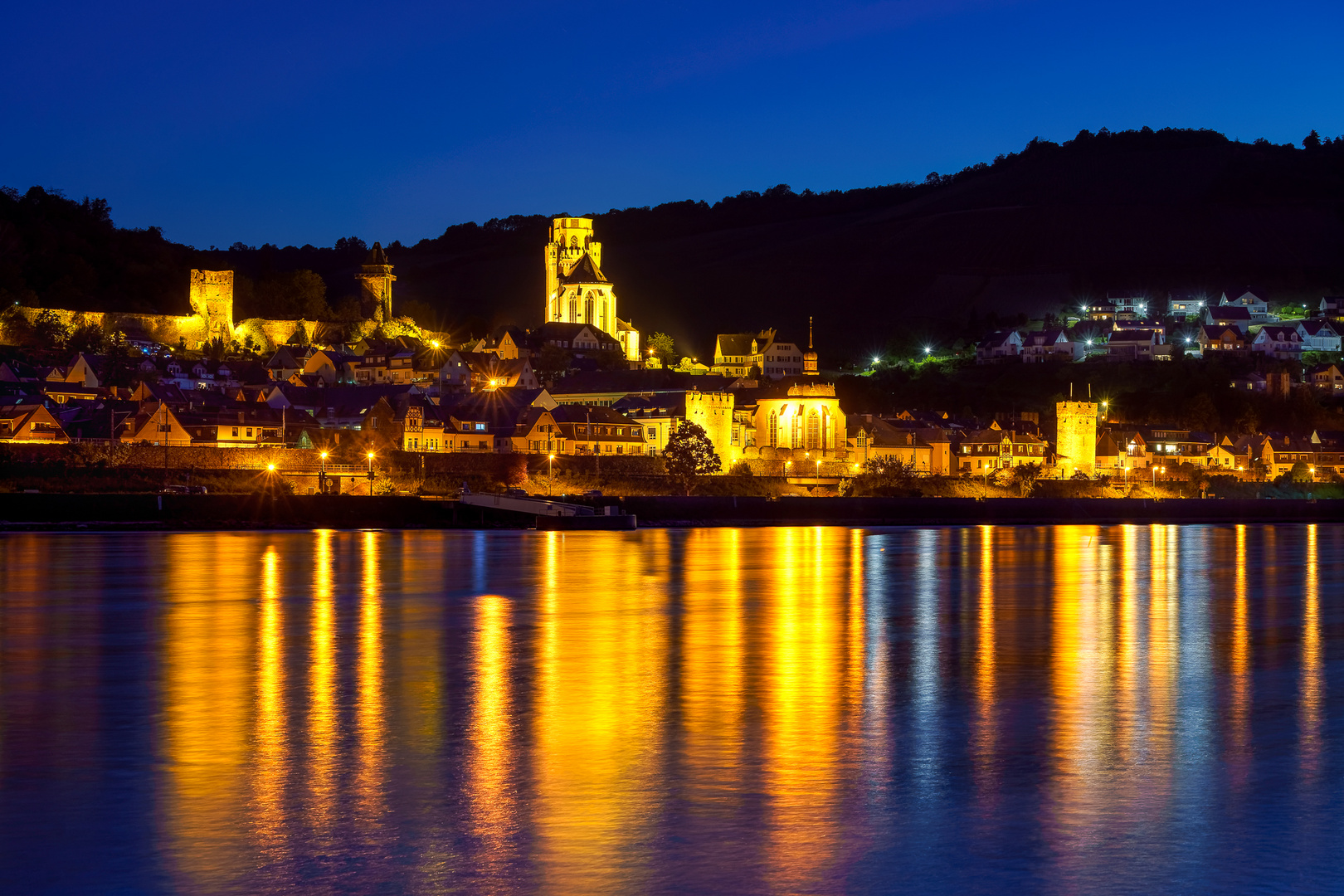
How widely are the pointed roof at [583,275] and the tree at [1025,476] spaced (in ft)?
161

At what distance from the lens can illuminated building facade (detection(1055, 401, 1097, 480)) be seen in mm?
79312

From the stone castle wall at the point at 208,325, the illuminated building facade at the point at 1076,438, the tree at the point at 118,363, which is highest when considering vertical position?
the stone castle wall at the point at 208,325

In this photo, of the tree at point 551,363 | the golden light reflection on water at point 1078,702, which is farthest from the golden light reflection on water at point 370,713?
the tree at point 551,363

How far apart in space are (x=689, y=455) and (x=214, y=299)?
43.7m

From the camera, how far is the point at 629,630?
2314cm

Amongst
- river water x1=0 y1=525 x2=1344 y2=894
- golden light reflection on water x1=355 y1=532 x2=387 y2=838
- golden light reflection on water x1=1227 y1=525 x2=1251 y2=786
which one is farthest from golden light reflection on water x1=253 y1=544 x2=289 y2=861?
golden light reflection on water x1=1227 y1=525 x2=1251 y2=786

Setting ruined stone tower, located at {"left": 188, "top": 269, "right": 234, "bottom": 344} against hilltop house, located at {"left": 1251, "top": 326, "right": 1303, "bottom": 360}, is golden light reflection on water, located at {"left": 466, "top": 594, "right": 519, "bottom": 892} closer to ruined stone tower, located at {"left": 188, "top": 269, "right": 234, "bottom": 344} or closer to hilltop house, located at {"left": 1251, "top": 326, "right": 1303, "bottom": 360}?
ruined stone tower, located at {"left": 188, "top": 269, "right": 234, "bottom": 344}

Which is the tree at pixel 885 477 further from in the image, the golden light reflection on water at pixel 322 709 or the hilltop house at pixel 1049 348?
the golden light reflection on water at pixel 322 709

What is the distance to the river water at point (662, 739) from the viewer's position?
954cm

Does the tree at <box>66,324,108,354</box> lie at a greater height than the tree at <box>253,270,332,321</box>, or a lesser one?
lesser

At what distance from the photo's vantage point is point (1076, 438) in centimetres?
8012

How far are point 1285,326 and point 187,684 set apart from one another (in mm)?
109060

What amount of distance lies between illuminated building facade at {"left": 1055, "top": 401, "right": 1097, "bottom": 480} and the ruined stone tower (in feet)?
174

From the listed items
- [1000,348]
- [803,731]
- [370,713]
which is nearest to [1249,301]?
[1000,348]
